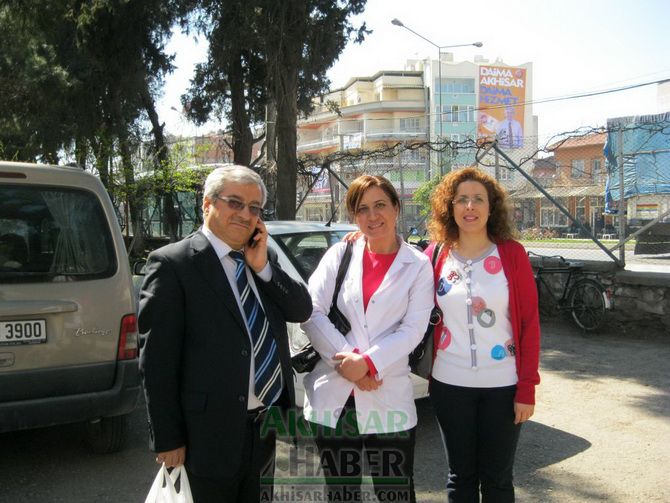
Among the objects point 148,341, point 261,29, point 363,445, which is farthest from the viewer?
point 261,29

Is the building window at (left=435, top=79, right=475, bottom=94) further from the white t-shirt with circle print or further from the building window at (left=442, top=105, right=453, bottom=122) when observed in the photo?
the white t-shirt with circle print

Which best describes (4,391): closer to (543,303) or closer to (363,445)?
(363,445)

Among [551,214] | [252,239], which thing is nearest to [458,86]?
[551,214]

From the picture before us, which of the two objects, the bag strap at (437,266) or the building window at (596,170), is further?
the building window at (596,170)

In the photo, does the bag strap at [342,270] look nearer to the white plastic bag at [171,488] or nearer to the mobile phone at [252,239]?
the mobile phone at [252,239]

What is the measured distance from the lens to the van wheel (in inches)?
167

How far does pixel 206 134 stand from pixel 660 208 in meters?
13.2

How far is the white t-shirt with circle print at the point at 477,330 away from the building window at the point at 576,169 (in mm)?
6295

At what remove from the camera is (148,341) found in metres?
2.12

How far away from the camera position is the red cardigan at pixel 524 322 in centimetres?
255

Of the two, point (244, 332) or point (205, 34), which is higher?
point (205, 34)

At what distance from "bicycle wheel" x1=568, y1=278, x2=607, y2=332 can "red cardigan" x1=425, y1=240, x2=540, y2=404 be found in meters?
5.71

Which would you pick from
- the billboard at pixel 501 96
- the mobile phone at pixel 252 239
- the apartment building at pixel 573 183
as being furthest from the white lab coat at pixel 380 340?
the billboard at pixel 501 96

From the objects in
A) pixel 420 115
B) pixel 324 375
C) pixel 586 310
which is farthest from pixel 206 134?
pixel 420 115
